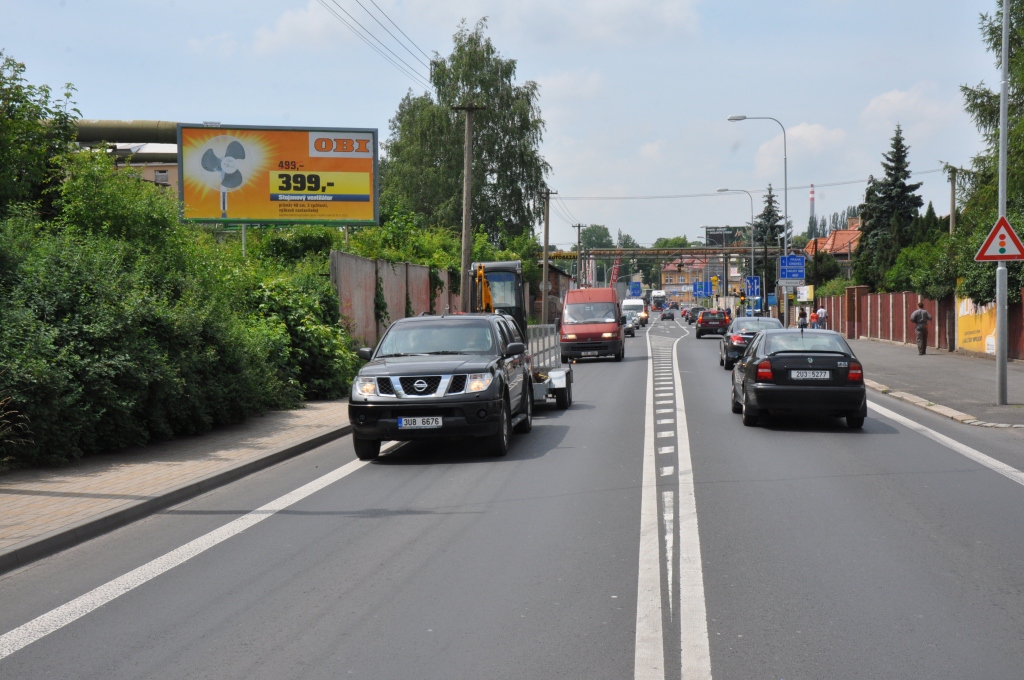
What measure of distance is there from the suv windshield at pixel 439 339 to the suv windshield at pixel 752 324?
614 inches

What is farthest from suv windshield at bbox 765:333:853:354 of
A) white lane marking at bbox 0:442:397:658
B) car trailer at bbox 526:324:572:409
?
white lane marking at bbox 0:442:397:658

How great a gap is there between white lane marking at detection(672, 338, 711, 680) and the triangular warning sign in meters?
9.11

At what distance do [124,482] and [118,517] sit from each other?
1.61 m

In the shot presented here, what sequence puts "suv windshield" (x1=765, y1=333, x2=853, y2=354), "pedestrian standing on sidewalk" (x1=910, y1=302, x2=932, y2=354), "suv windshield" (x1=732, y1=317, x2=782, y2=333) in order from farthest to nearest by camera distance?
"pedestrian standing on sidewalk" (x1=910, y1=302, x2=932, y2=354) < "suv windshield" (x1=732, y1=317, x2=782, y2=333) < "suv windshield" (x1=765, y1=333, x2=853, y2=354)

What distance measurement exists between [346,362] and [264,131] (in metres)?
11.3

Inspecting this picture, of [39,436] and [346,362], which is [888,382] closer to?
[346,362]

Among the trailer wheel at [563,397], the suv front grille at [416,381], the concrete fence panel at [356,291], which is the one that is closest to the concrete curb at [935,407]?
the trailer wheel at [563,397]

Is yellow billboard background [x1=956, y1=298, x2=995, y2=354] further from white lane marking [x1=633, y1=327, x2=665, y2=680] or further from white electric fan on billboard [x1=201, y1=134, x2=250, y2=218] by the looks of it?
white lane marking [x1=633, y1=327, x2=665, y2=680]

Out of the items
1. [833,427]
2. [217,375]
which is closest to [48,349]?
[217,375]

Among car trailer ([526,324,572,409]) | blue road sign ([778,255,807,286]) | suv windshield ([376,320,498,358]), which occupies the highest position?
blue road sign ([778,255,807,286])

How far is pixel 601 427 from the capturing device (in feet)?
48.5

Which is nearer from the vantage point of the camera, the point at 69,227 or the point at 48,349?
the point at 48,349

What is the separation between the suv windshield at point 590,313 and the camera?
1419 inches

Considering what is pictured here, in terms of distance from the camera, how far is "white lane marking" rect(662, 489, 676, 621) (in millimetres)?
6102
